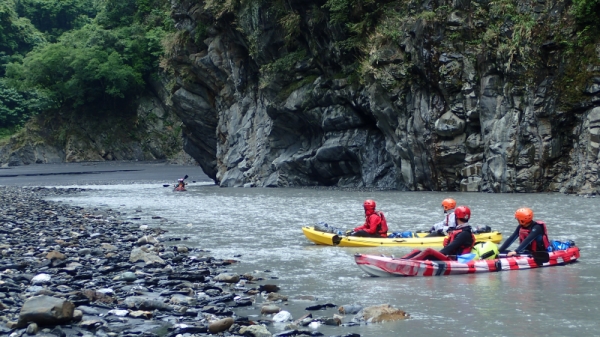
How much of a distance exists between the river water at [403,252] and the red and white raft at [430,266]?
0.16 m

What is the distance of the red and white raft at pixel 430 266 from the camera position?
39.0 ft

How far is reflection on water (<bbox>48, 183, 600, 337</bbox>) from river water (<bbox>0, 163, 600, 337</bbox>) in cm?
2

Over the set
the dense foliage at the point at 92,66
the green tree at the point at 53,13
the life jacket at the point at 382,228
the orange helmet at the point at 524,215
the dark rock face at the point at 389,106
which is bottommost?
the life jacket at the point at 382,228

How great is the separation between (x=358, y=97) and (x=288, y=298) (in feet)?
83.5

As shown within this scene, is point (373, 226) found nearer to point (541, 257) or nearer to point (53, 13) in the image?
point (541, 257)

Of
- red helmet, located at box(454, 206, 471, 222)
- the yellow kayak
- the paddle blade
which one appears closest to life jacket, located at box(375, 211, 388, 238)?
the yellow kayak

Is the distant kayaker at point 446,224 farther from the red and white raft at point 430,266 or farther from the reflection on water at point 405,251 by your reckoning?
the red and white raft at point 430,266

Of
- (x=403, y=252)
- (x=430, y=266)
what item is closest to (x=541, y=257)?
(x=430, y=266)

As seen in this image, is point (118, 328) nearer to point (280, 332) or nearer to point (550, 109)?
point (280, 332)

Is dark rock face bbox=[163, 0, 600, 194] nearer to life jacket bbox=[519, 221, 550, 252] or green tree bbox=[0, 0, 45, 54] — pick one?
life jacket bbox=[519, 221, 550, 252]

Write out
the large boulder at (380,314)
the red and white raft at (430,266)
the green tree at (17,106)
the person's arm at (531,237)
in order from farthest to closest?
the green tree at (17,106) < the person's arm at (531,237) < the red and white raft at (430,266) < the large boulder at (380,314)

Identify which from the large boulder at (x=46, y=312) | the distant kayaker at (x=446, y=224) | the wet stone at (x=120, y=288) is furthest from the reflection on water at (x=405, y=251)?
the large boulder at (x=46, y=312)

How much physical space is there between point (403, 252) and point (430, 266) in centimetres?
313

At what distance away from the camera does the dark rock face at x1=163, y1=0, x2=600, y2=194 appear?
95.1ft
